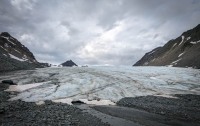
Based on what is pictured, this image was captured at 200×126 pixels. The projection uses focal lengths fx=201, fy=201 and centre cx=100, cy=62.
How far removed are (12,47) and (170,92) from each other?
14040cm

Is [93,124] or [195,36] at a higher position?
[195,36]

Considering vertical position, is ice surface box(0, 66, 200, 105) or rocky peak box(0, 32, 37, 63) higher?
rocky peak box(0, 32, 37, 63)

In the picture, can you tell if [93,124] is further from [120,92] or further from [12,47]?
[12,47]

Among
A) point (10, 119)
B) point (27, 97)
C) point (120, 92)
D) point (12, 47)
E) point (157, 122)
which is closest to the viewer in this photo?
point (10, 119)

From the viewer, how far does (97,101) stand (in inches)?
907

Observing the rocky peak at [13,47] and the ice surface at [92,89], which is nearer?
the ice surface at [92,89]

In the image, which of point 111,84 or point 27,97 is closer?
point 27,97

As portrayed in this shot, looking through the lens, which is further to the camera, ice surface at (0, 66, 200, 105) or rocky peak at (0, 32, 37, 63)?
rocky peak at (0, 32, 37, 63)

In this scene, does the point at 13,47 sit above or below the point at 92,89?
above

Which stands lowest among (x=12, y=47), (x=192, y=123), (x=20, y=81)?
(x=192, y=123)

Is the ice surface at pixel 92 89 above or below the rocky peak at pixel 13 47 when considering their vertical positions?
below

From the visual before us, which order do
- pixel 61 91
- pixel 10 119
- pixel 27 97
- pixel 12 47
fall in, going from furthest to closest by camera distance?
pixel 12 47 < pixel 61 91 < pixel 27 97 < pixel 10 119

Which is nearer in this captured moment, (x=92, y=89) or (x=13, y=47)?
(x=92, y=89)

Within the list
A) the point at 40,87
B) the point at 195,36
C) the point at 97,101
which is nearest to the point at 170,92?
the point at 97,101
